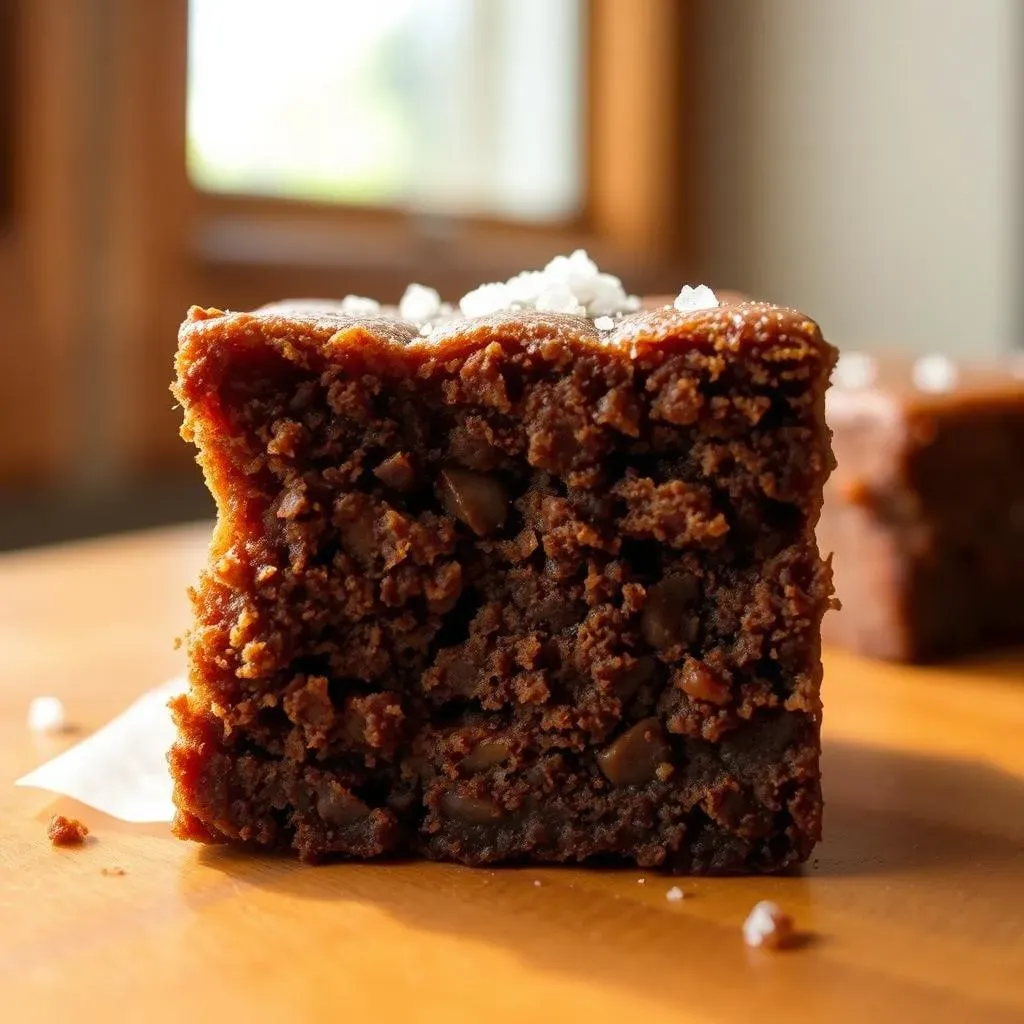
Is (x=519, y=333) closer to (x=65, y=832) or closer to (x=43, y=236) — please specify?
(x=65, y=832)

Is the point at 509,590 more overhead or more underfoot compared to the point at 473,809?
more overhead

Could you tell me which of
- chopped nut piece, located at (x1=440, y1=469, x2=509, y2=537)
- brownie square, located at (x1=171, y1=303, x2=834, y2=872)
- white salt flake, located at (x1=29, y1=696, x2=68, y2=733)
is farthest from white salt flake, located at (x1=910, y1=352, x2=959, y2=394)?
white salt flake, located at (x1=29, y1=696, x2=68, y2=733)

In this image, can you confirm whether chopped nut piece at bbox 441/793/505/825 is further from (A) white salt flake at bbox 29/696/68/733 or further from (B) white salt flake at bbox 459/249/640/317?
(A) white salt flake at bbox 29/696/68/733

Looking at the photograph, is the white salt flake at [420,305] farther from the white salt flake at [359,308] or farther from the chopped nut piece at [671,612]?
the chopped nut piece at [671,612]

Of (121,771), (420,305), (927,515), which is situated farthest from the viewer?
(927,515)

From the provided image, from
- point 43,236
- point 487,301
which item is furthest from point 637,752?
point 43,236
